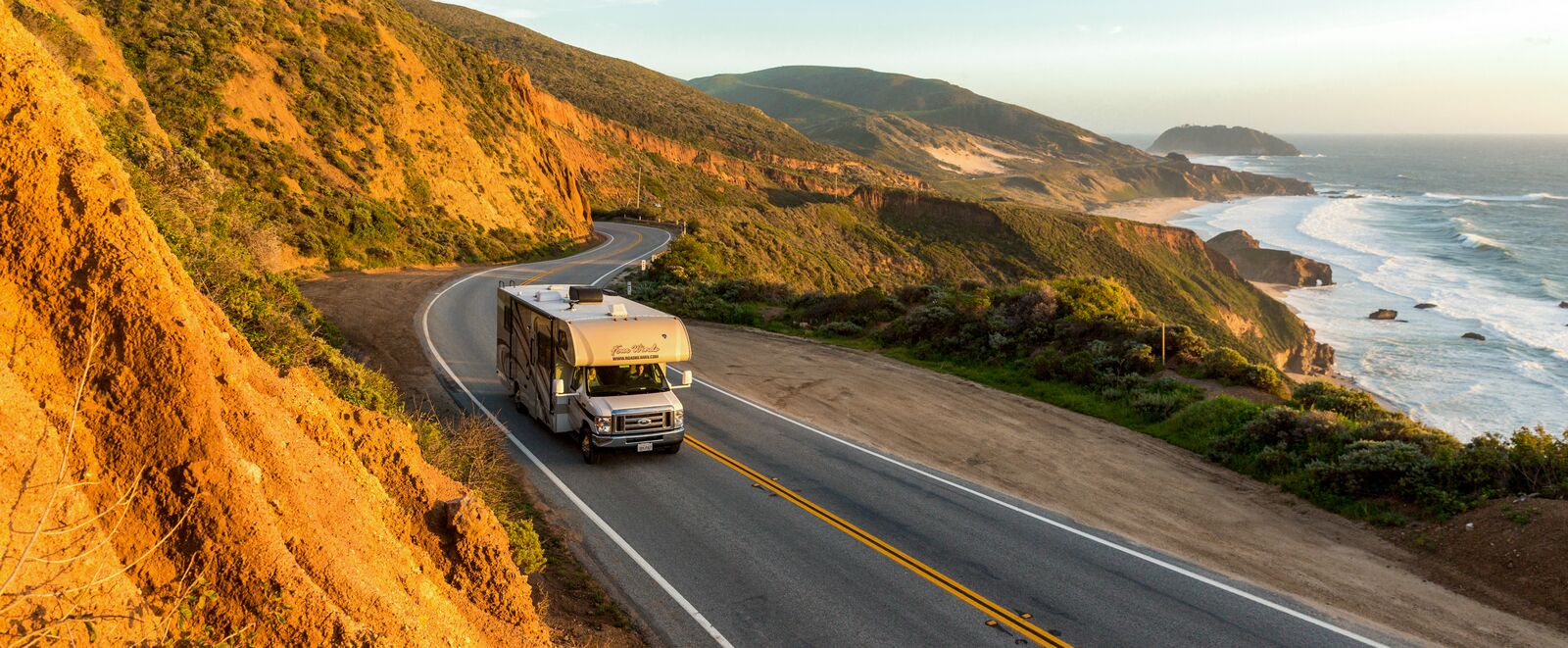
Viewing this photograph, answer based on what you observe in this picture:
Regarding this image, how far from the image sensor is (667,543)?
40.8ft

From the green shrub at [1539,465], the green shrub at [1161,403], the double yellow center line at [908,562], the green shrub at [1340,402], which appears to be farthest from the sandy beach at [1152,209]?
the double yellow center line at [908,562]

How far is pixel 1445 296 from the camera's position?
238 ft

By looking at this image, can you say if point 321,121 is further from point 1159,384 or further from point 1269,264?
point 1269,264

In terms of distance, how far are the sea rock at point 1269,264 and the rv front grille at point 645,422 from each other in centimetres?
8834

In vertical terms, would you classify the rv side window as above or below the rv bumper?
above

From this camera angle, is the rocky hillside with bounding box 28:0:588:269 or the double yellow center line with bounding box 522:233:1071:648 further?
the rocky hillside with bounding box 28:0:588:269

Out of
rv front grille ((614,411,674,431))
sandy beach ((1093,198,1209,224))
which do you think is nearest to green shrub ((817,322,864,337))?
rv front grille ((614,411,674,431))

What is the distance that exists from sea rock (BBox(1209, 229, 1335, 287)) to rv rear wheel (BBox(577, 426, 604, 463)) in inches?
3511

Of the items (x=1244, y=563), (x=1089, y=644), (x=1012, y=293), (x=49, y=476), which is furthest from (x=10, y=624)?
(x=1012, y=293)

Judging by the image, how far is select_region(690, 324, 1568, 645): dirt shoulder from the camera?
37.2 ft

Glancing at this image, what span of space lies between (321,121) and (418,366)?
25.4m

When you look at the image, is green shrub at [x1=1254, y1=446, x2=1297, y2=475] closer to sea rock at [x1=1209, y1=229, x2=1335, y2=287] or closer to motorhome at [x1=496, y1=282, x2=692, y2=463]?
motorhome at [x1=496, y1=282, x2=692, y2=463]

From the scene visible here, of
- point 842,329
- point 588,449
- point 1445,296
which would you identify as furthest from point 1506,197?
point 588,449

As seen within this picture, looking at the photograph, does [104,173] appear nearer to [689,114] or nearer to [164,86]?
[164,86]
